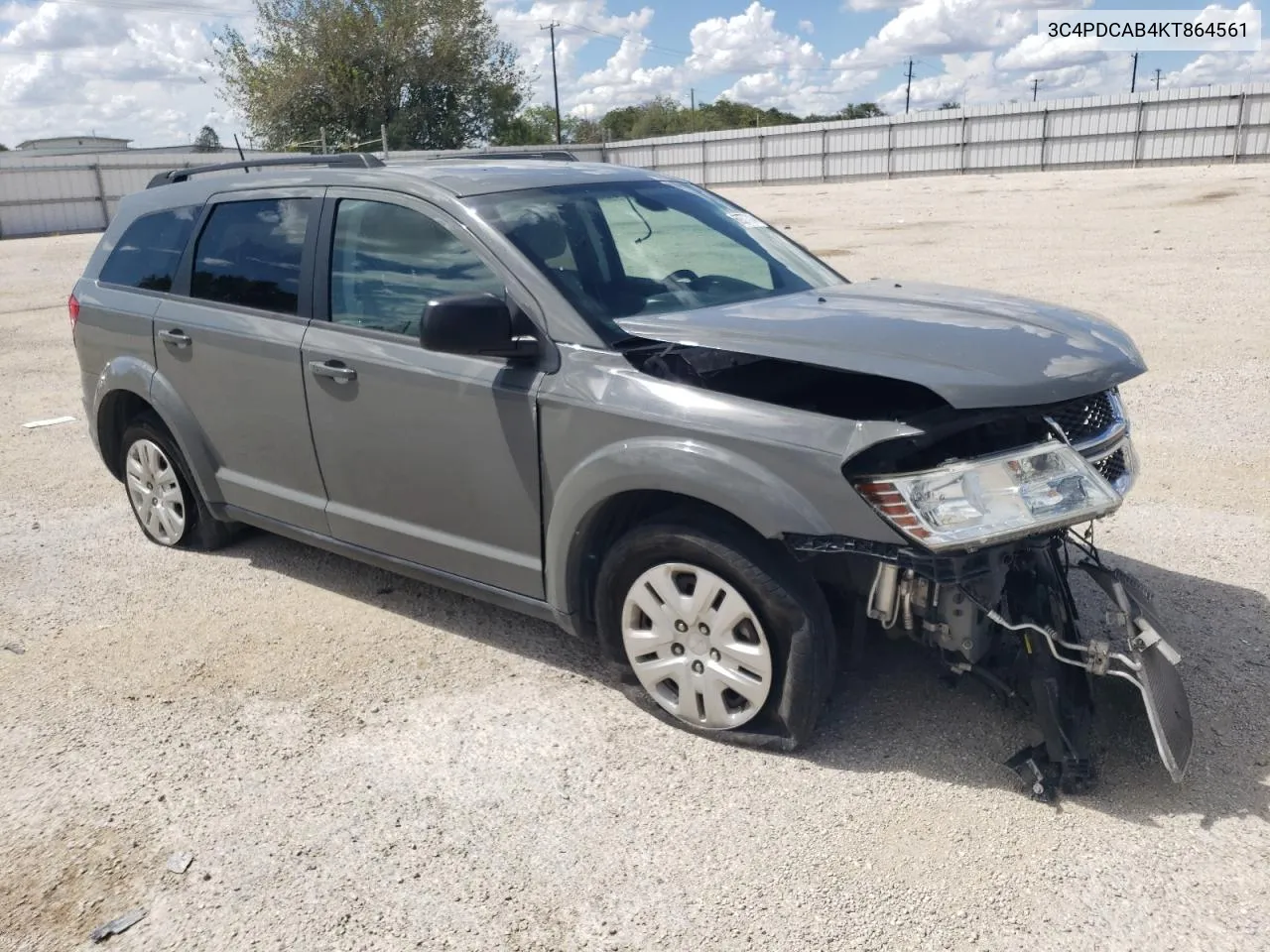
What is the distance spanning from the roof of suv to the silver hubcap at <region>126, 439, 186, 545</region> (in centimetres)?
125

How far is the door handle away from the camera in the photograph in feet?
13.8

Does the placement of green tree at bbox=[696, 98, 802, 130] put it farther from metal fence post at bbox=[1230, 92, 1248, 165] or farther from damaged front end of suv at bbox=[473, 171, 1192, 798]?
damaged front end of suv at bbox=[473, 171, 1192, 798]

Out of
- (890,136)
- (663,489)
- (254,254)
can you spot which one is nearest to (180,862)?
(663,489)

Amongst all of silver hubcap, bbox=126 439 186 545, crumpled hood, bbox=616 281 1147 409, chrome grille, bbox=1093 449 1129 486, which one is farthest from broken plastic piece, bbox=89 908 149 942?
chrome grille, bbox=1093 449 1129 486

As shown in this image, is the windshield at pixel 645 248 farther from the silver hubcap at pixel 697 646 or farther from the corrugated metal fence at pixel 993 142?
the corrugated metal fence at pixel 993 142

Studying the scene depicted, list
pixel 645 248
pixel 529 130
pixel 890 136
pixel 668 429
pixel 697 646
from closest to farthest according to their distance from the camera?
pixel 668 429, pixel 697 646, pixel 645 248, pixel 890 136, pixel 529 130

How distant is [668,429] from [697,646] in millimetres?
701

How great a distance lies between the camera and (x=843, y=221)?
75.2ft

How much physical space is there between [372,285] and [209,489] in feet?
5.02

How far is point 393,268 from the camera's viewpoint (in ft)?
13.7

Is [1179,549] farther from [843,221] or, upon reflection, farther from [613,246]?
[843,221]

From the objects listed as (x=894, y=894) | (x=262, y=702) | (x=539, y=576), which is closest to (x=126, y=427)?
(x=262, y=702)

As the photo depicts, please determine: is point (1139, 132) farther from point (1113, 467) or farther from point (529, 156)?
point (1113, 467)

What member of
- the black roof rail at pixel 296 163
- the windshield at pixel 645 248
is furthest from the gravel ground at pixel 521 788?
the black roof rail at pixel 296 163
